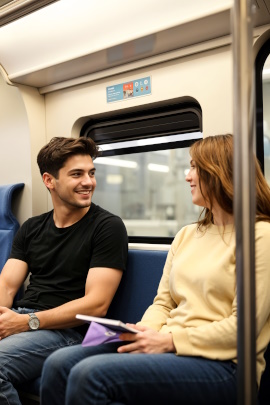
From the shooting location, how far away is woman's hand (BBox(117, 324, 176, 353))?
181 centimetres

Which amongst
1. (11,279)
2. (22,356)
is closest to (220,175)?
(22,356)

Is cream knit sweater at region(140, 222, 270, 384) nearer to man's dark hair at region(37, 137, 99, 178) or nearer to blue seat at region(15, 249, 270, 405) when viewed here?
blue seat at region(15, 249, 270, 405)

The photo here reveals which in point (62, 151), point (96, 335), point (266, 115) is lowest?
point (96, 335)

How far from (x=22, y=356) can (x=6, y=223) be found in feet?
4.24

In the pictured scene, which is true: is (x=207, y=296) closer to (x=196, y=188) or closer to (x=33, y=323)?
(x=196, y=188)

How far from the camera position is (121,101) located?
3.08 m

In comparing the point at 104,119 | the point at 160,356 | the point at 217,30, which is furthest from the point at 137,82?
the point at 160,356

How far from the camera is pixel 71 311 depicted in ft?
7.84

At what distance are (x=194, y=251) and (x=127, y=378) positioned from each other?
60cm

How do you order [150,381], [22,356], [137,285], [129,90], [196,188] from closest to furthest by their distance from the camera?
[150,381] < [196,188] < [22,356] < [137,285] < [129,90]

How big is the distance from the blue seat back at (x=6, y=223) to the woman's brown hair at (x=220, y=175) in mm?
1740

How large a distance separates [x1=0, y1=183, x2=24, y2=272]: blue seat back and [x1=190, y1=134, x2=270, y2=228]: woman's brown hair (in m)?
1.74

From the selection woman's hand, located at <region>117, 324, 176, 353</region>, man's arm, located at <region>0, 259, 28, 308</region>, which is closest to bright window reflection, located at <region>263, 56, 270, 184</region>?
woman's hand, located at <region>117, 324, 176, 353</region>

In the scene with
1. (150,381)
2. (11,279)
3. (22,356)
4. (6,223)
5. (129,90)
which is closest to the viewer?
(150,381)
